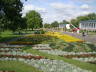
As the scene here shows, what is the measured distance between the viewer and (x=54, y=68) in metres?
12.5

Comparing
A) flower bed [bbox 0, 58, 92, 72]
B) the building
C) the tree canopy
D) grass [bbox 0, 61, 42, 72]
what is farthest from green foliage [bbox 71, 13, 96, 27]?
grass [bbox 0, 61, 42, 72]

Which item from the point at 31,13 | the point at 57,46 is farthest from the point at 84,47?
the point at 31,13

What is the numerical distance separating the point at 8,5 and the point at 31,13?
60922 millimetres

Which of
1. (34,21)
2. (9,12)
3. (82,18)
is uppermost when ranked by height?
(82,18)

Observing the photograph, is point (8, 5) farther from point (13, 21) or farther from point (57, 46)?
point (57, 46)

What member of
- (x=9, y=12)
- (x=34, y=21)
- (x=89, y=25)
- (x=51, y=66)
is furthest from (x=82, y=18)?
(x=51, y=66)

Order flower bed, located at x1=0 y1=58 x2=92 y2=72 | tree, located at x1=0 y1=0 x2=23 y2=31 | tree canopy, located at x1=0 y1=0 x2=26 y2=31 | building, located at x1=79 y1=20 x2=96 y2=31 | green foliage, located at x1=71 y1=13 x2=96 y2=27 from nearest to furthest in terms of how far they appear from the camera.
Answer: flower bed, located at x1=0 y1=58 x2=92 y2=72
tree, located at x1=0 y1=0 x2=23 y2=31
tree canopy, located at x1=0 y1=0 x2=26 y2=31
building, located at x1=79 y1=20 x2=96 y2=31
green foliage, located at x1=71 y1=13 x2=96 y2=27

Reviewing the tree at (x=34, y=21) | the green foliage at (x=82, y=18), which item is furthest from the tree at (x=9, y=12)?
the green foliage at (x=82, y=18)

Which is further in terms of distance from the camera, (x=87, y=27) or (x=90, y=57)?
(x=87, y=27)

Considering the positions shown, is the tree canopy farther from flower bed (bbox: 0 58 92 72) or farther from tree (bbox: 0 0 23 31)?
flower bed (bbox: 0 58 92 72)

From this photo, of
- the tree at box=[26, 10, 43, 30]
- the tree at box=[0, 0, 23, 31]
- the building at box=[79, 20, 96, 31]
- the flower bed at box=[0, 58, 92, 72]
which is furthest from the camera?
the building at box=[79, 20, 96, 31]

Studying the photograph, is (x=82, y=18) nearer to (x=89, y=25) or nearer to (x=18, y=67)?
(x=89, y=25)

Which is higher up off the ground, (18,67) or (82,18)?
(82,18)

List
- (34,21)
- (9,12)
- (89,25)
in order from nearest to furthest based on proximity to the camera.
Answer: (9,12) → (34,21) → (89,25)
